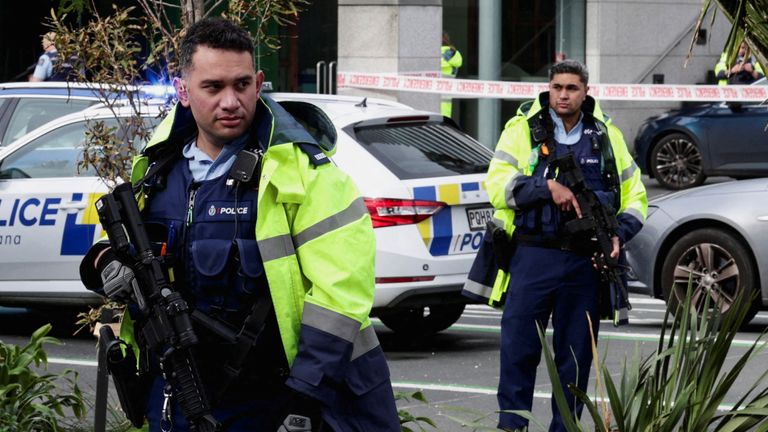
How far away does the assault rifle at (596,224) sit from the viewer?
6.79m

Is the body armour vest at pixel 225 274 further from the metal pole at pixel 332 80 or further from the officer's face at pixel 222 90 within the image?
the metal pole at pixel 332 80

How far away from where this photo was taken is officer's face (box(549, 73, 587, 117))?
6.91 metres

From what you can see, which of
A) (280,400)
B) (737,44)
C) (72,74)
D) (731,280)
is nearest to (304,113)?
(280,400)

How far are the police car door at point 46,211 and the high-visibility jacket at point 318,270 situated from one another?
6.16 metres

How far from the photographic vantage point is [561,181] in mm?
6879

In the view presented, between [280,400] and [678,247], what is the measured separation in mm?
7325

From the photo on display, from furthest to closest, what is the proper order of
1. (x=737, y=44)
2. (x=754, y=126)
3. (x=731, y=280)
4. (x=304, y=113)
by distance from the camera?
(x=754, y=126), (x=731, y=280), (x=737, y=44), (x=304, y=113)

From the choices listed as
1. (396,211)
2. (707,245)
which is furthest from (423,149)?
(707,245)

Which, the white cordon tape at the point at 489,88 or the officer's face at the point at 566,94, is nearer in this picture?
the officer's face at the point at 566,94

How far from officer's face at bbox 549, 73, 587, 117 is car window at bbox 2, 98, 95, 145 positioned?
521cm

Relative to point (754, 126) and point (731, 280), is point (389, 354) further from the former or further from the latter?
point (754, 126)

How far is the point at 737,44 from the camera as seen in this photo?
16.5 feet

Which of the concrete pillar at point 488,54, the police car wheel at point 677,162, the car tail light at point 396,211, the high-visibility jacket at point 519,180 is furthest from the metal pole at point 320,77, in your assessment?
the high-visibility jacket at point 519,180

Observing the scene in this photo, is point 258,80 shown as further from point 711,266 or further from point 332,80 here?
point 332,80
